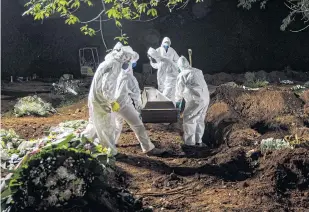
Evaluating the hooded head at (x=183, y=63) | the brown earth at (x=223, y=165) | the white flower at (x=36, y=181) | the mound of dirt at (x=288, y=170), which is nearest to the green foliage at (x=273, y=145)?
the brown earth at (x=223, y=165)

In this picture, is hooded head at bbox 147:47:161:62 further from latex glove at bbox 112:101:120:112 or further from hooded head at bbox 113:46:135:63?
latex glove at bbox 112:101:120:112

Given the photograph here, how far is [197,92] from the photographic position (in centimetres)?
836

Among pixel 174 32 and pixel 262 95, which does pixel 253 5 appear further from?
pixel 262 95

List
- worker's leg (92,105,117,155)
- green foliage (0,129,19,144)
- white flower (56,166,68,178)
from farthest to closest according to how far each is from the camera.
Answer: green foliage (0,129,19,144), worker's leg (92,105,117,155), white flower (56,166,68,178)

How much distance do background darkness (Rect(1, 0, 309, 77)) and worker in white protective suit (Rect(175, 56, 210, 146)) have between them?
33.6ft

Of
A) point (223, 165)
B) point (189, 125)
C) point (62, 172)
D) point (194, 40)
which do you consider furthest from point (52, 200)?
point (194, 40)

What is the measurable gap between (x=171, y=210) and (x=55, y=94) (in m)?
10.3

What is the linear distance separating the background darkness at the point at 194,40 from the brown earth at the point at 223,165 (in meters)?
8.19

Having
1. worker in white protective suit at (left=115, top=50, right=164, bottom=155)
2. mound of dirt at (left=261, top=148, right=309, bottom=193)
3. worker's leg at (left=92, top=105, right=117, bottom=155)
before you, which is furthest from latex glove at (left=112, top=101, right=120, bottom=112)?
mound of dirt at (left=261, top=148, right=309, bottom=193)

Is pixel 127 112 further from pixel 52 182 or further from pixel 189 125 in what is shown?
pixel 52 182

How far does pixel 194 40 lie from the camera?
18.6m

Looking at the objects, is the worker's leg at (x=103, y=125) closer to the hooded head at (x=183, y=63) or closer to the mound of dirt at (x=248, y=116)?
the hooded head at (x=183, y=63)

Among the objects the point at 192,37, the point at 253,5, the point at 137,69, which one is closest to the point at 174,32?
the point at 192,37

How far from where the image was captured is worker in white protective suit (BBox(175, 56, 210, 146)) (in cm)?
836
